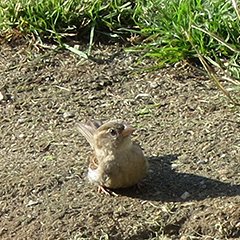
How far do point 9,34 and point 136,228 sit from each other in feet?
12.0

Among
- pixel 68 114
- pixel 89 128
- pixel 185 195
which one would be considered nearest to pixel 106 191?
pixel 185 195

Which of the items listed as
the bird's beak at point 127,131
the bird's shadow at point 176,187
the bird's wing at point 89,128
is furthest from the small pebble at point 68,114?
the bird's beak at point 127,131

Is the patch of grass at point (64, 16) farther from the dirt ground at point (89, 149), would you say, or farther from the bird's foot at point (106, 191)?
the bird's foot at point (106, 191)

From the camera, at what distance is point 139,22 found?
770cm

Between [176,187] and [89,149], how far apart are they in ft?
3.41

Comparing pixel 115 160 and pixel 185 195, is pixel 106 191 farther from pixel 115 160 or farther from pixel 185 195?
pixel 185 195

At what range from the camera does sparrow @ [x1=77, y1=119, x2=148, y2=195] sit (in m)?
5.34

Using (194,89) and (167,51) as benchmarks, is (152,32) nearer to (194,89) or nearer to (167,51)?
(167,51)

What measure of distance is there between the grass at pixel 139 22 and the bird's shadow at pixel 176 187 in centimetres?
180

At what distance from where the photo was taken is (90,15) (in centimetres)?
768

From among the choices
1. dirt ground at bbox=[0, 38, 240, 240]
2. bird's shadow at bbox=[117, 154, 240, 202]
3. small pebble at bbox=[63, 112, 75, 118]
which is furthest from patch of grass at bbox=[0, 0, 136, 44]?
bird's shadow at bbox=[117, 154, 240, 202]

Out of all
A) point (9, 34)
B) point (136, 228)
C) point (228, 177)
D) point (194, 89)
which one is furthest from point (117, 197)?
point (9, 34)

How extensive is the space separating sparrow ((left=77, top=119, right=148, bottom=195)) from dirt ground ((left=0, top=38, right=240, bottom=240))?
130 mm

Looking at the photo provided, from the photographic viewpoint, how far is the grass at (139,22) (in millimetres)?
7105
